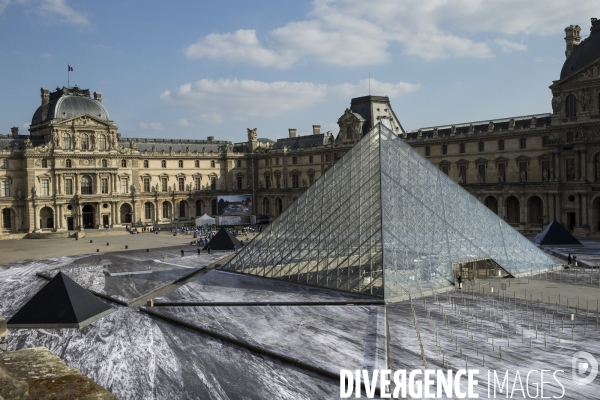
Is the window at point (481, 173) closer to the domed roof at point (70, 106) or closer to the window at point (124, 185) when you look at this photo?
the window at point (124, 185)

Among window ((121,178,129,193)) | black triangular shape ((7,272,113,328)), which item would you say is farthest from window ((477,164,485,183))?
window ((121,178,129,193))

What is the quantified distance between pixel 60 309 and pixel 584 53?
4156 cm

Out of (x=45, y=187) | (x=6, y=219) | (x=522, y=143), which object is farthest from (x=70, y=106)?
(x=522, y=143)

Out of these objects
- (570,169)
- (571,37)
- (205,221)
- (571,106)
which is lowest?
(205,221)

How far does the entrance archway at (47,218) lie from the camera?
6247cm

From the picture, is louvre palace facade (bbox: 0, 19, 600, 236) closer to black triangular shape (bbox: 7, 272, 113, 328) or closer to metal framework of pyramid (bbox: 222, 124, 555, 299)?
metal framework of pyramid (bbox: 222, 124, 555, 299)

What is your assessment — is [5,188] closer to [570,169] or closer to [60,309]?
[60,309]

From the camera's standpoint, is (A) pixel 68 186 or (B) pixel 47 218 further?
(A) pixel 68 186

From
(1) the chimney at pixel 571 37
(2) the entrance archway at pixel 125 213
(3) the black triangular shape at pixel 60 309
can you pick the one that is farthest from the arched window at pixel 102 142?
(1) the chimney at pixel 571 37

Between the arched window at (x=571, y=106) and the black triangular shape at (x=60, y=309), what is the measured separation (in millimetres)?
38385

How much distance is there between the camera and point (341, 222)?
27.9 m

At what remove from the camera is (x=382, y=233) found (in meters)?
25.3

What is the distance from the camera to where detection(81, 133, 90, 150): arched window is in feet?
209

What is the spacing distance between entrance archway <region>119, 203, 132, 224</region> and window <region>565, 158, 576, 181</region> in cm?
4814
